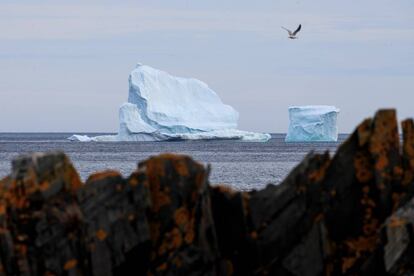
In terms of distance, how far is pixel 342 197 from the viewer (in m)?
11.9

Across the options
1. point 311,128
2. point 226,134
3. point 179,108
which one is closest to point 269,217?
point 311,128

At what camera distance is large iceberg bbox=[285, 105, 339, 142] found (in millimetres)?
107625

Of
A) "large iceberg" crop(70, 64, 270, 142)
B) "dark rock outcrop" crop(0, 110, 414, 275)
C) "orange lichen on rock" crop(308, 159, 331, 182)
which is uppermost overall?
"large iceberg" crop(70, 64, 270, 142)

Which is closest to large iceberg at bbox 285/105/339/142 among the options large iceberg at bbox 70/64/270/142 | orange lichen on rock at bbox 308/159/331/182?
large iceberg at bbox 70/64/270/142

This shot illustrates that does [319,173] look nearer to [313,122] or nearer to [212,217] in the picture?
[212,217]

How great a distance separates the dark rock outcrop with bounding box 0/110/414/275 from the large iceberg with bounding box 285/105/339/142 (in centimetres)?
9540

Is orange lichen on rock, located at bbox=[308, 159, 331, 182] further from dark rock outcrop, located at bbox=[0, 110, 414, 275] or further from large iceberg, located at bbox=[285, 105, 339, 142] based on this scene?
large iceberg, located at bbox=[285, 105, 339, 142]

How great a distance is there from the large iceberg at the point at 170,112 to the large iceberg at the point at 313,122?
1692cm

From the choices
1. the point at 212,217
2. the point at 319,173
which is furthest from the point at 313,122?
the point at 212,217

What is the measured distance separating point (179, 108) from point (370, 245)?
112 metres

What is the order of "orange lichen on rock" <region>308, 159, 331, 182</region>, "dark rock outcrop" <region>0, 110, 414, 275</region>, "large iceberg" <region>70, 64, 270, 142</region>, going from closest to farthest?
"dark rock outcrop" <region>0, 110, 414, 275</region>, "orange lichen on rock" <region>308, 159, 331, 182</region>, "large iceberg" <region>70, 64, 270, 142</region>

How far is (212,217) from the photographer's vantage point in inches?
467

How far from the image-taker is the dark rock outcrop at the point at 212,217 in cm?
1138

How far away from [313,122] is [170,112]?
20.2m
